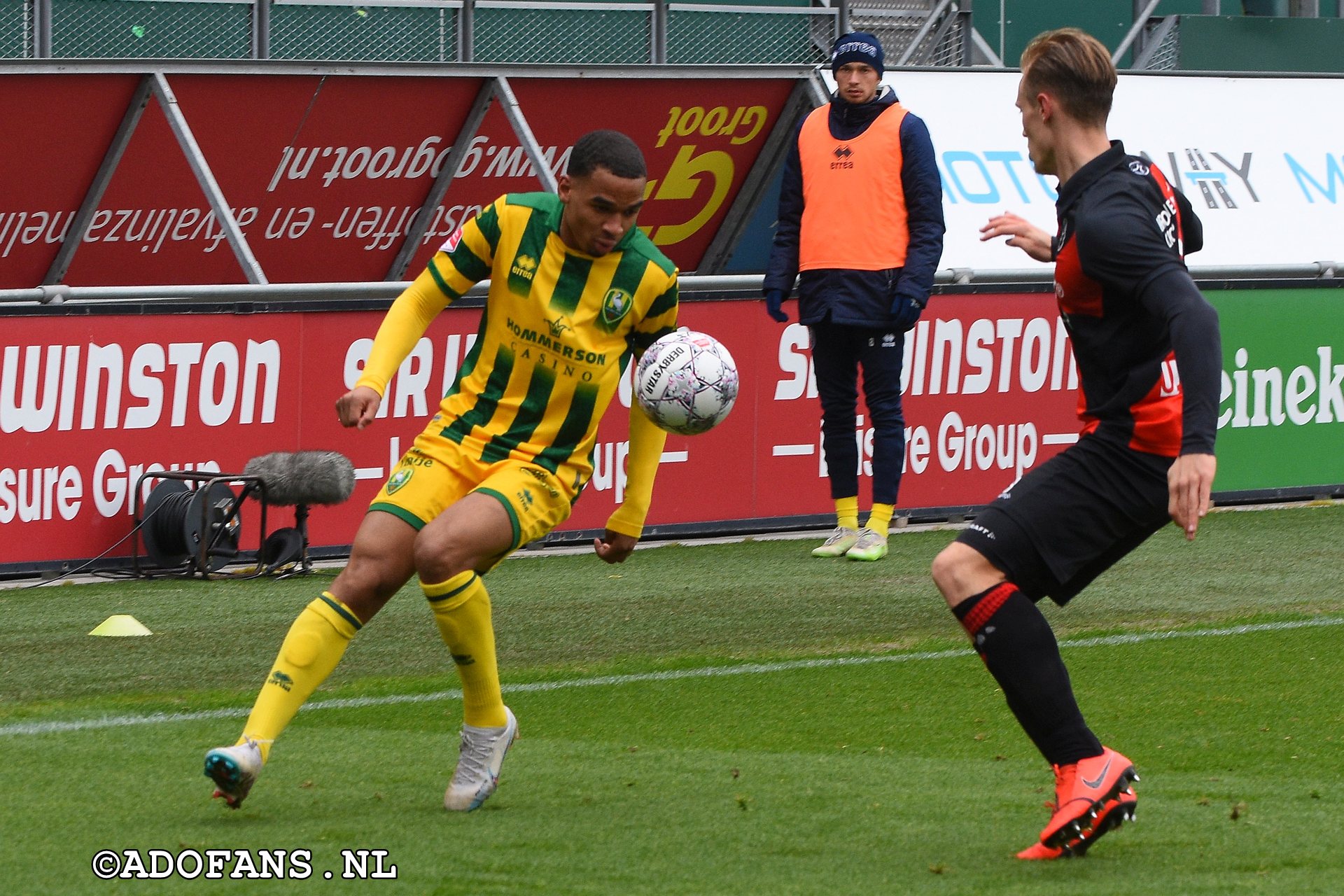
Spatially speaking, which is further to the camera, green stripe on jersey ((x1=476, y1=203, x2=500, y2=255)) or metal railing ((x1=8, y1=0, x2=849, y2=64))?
metal railing ((x1=8, y1=0, x2=849, y2=64))

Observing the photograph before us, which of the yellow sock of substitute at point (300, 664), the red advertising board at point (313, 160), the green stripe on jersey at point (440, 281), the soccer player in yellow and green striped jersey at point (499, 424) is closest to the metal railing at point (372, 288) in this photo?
the red advertising board at point (313, 160)

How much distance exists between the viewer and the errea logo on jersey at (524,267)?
18.3 ft

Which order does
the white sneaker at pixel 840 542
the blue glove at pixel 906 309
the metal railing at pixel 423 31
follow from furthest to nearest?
the metal railing at pixel 423 31
the white sneaker at pixel 840 542
the blue glove at pixel 906 309

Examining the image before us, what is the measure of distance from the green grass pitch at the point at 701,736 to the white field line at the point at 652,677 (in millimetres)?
20

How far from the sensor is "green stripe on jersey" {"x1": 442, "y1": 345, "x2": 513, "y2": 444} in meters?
5.55

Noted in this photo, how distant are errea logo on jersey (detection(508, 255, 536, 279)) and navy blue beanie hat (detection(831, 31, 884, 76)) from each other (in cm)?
489

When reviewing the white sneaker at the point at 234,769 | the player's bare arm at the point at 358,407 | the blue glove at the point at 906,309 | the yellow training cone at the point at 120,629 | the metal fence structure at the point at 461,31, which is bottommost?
the yellow training cone at the point at 120,629

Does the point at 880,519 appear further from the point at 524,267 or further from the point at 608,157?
the point at 608,157

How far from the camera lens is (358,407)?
516 centimetres

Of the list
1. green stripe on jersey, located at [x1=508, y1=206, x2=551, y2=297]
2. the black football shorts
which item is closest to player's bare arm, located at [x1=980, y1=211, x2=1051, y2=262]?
the black football shorts

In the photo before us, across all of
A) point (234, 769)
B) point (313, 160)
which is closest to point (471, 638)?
point (234, 769)

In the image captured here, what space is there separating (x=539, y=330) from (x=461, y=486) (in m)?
0.46

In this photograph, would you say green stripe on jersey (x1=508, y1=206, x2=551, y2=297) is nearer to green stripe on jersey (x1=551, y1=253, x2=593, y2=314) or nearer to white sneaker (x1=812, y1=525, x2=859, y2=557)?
green stripe on jersey (x1=551, y1=253, x2=593, y2=314)

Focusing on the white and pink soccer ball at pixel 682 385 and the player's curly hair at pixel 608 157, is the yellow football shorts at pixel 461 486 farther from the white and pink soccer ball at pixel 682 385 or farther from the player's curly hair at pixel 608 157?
the player's curly hair at pixel 608 157
